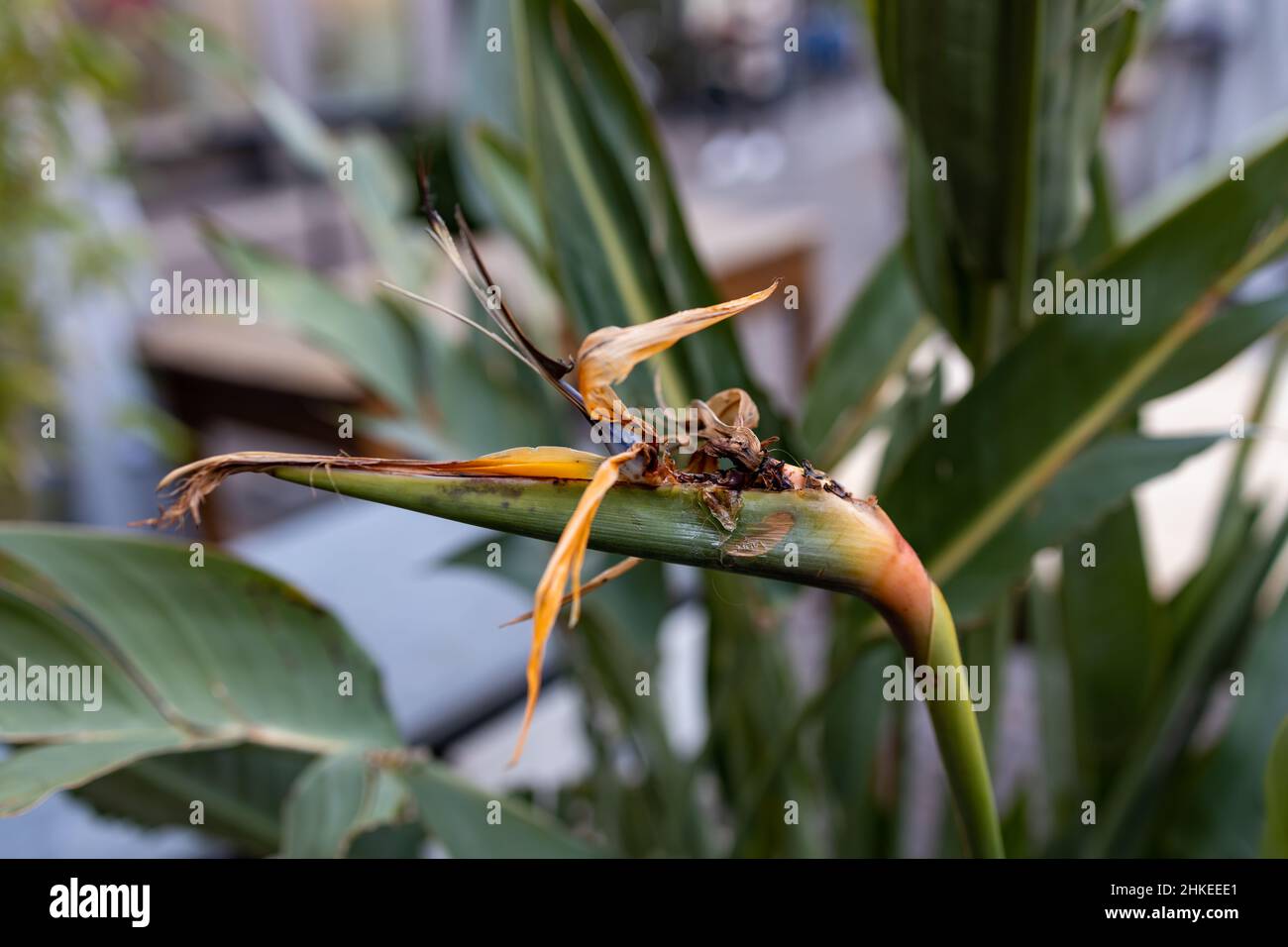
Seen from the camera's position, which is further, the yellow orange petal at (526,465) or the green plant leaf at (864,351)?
the green plant leaf at (864,351)

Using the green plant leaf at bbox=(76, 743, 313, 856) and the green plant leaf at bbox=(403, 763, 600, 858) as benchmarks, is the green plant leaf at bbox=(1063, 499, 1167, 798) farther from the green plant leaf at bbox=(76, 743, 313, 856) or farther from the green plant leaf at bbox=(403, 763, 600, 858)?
the green plant leaf at bbox=(76, 743, 313, 856)


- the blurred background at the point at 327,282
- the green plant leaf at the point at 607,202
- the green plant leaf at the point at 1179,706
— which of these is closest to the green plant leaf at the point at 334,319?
the blurred background at the point at 327,282

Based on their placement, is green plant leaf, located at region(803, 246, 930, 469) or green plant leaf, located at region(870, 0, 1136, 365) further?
green plant leaf, located at region(803, 246, 930, 469)

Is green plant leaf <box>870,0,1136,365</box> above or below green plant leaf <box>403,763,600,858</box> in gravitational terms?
above

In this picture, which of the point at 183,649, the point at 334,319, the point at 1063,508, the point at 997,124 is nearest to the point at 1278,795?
the point at 1063,508

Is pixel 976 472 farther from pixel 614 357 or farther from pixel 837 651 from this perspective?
pixel 614 357

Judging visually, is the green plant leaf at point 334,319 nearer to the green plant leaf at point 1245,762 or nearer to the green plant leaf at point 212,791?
the green plant leaf at point 212,791

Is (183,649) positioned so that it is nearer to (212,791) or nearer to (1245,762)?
(212,791)

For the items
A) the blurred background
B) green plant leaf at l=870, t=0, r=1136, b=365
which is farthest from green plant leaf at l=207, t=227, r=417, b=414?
green plant leaf at l=870, t=0, r=1136, b=365
